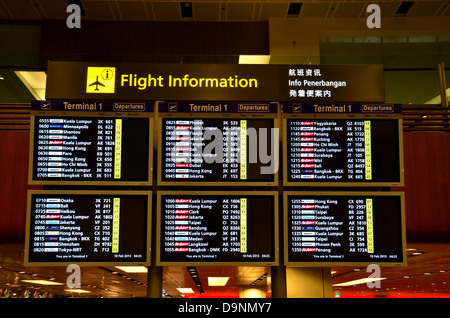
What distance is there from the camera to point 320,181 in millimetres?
4242

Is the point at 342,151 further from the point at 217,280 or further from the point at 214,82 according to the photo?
the point at 217,280

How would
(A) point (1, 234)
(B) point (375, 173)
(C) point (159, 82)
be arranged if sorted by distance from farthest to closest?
(A) point (1, 234), (C) point (159, 82), (B) point (375, 173)

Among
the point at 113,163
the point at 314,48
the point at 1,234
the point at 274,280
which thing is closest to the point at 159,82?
the point at 113,163

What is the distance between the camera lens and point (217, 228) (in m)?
4.08

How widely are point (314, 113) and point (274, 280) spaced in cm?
159

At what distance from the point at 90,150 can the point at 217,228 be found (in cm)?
134

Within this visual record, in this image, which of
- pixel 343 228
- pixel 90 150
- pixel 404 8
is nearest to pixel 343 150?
pixel 343 228

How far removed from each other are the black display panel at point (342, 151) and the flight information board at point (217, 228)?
41 cm

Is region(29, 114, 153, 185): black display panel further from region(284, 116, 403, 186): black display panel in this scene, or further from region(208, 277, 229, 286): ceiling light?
region(208, 277, 229, 286): ceiling light

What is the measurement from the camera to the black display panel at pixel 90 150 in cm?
418

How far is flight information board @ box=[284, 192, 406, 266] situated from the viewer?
13.4ft

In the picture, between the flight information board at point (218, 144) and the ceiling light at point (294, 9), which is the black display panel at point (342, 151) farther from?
the ceiling light at point (294, 9)

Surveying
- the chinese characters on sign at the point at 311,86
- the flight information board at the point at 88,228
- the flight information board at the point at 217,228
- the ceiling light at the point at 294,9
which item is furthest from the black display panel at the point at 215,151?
the ceiling light at the point at 294,9
